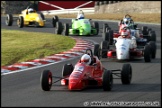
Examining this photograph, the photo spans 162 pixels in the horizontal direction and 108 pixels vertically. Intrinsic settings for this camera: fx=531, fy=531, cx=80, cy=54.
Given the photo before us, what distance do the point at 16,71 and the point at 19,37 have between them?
34.9ft

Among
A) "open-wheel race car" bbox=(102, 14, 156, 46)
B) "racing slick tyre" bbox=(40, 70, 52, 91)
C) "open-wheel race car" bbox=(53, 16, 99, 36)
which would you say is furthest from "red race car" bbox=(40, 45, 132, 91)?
"open-wheel race car" bbox=(53, 16, 99, 36)

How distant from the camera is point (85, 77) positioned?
43.1 feet

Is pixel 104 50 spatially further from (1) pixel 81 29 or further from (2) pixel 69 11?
(2) pixel 69 11

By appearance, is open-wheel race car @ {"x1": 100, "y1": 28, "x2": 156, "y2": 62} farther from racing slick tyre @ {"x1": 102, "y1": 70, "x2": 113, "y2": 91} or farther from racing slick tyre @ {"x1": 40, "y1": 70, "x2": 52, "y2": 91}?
racing slick tyre @ {"x1": 40, "y1": 70, "x2": 52, "y2": 91}

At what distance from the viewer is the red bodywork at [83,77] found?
505 inches

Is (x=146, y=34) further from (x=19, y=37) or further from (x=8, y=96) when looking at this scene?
(x=8, y=96)

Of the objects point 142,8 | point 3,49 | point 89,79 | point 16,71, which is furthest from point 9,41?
point 142,8

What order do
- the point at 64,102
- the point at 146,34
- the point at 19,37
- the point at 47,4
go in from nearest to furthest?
the point at 64,102 < the point at 146,34 < the point at 19,37 < the point at 47,4

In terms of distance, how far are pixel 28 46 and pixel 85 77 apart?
Result: 1008cm

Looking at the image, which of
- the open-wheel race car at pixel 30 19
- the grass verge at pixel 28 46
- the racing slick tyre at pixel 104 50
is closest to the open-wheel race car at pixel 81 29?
the grass verge at pixel 28 46

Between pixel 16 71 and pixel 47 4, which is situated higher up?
pixel 47 4

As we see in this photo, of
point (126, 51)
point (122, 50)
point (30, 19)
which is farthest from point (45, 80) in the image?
point (30, 19)

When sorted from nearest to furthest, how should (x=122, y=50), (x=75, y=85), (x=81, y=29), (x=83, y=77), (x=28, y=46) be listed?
(x=75, y=85) → (x=83, y=77) → (x=122, y=50) → (x=28, y=46) → (x=81, y=29)

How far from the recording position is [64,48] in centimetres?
2239
